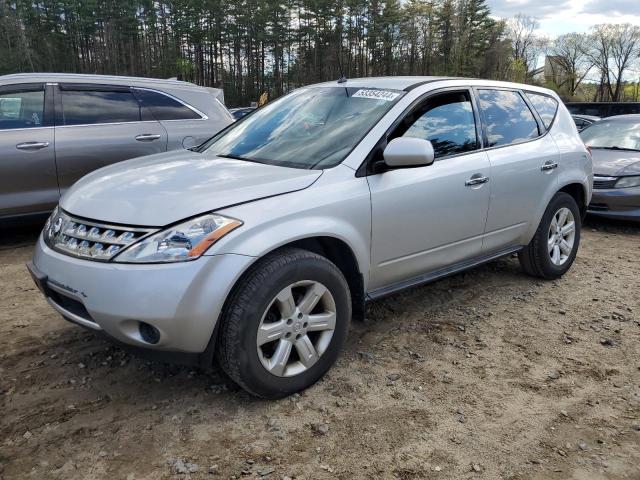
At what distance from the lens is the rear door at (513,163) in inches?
151

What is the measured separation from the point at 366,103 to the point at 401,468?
7.14 ft

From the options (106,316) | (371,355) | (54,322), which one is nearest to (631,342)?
(371,355)

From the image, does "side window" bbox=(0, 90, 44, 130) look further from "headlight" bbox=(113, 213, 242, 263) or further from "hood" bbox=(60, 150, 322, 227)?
"headlight" bbox=(113, 213, 242, 263)

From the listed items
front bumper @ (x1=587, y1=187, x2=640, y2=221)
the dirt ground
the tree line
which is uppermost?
the tree line

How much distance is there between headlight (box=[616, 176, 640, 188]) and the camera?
6703 mm

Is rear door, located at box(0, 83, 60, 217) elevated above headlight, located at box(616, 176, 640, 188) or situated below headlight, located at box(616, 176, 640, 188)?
above

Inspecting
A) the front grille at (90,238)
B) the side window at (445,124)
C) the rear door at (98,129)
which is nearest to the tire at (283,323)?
the front grille at (90,238)

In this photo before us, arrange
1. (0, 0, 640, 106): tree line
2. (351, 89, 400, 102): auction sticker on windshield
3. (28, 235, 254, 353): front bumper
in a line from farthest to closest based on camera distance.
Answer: (0, 0, 640, 106): tree line → (351, 89, 400, 102): auction sticker on windshield → (28, 235, 254, 353): front bumper

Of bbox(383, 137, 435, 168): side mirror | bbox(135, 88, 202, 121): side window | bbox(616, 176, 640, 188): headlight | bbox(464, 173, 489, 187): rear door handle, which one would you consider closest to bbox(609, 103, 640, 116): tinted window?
bbox(616, 176, 640, 188): headlight

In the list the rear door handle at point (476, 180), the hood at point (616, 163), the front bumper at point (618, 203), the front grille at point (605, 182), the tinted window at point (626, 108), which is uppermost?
the tinted window at point (626, 108)

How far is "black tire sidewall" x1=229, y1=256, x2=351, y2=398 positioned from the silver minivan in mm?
3659

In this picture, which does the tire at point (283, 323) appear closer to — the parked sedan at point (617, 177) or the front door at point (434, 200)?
the front door at point (434, 200)

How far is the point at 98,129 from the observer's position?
5.48m

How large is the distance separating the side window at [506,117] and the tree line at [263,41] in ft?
136
